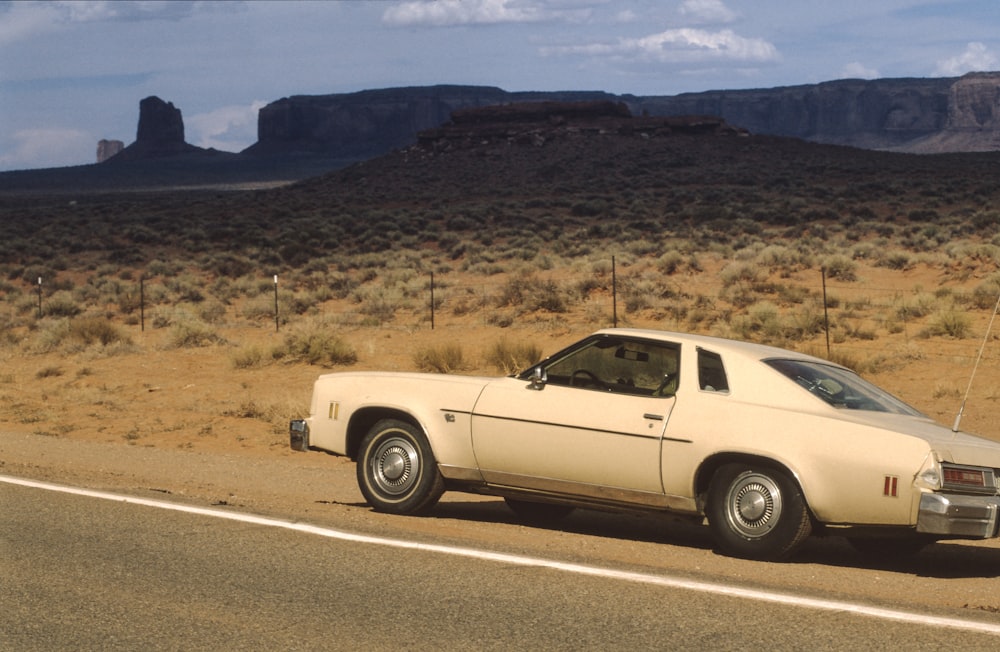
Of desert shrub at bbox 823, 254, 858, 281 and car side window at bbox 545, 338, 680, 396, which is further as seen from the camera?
desert shrub at bbox 823, 254, 858, 281

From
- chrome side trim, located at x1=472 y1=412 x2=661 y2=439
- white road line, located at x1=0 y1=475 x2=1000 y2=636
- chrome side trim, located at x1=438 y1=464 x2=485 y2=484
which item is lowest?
white road line, located at x1=0 y1=475 x2=1000 y2=636

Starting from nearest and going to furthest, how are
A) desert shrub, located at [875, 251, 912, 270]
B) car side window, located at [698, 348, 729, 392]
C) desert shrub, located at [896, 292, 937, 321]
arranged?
1. car side window, located at [698, 348, 729, 392]
2. desert shrub, located at [896, 292, 937, 321]
3. desert shrub, located at [875, 251, 912, 270]

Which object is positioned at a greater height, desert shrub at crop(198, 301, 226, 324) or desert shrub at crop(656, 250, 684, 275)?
desert shrub at crop(656, 250, 684, 275)

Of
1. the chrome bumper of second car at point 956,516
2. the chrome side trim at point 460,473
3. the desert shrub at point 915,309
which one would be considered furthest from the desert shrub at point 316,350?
the chrome bumper of second car at point 956,516

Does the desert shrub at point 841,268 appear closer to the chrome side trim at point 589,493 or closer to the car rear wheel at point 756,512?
the chrome side trim at point 589,493

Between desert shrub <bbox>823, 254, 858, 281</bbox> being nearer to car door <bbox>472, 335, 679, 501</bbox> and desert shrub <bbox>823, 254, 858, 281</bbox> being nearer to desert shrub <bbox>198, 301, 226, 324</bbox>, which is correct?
desert shrub <bbox>198, 301, 226, 324</bbox>

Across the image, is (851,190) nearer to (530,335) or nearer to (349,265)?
(349,265)

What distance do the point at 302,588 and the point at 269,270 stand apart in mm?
39042

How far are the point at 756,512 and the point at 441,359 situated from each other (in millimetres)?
13858

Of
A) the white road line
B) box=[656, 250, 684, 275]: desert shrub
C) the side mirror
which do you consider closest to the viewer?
the white road line

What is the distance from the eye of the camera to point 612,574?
715 centimetres

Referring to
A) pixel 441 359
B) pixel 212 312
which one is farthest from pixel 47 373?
pixel 212 312

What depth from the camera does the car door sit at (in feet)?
26.2

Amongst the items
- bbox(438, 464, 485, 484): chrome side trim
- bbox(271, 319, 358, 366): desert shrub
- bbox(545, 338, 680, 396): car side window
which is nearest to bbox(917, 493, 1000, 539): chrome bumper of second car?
bbox(545, 338, 680, 396): car side window
